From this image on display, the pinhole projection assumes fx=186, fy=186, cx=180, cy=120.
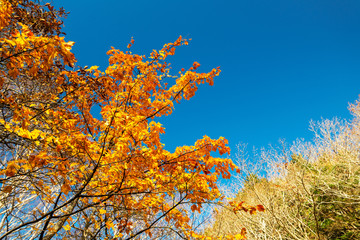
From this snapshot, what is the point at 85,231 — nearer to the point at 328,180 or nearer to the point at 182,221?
the point at 182,221

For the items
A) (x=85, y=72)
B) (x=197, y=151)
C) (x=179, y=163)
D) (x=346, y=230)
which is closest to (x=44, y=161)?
(x=85, y=72)

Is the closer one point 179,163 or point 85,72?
point 85,72

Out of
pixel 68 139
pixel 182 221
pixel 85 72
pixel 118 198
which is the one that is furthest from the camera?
pixel 118 198

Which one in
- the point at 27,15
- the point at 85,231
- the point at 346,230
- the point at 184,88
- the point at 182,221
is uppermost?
the point at 27,15

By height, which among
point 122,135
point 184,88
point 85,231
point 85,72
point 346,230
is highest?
point 85,72

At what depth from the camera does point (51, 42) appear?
1702 mm

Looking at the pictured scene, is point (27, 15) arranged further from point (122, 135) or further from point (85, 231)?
point (85, 231)

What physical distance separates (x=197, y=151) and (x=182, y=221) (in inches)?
53.0

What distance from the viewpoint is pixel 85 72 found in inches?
112

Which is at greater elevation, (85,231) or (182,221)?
(85,231)

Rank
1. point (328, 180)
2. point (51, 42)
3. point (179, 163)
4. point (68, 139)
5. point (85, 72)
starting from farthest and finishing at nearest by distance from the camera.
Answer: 1. point (328, 180)
2. point (179, 163)
3. point (85, 72)
4. point (68, 139)
5. point (51, 42)

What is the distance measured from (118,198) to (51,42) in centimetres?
292

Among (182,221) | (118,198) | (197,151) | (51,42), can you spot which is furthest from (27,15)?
(182,221)

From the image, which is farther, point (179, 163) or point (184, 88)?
point (184, 88)
